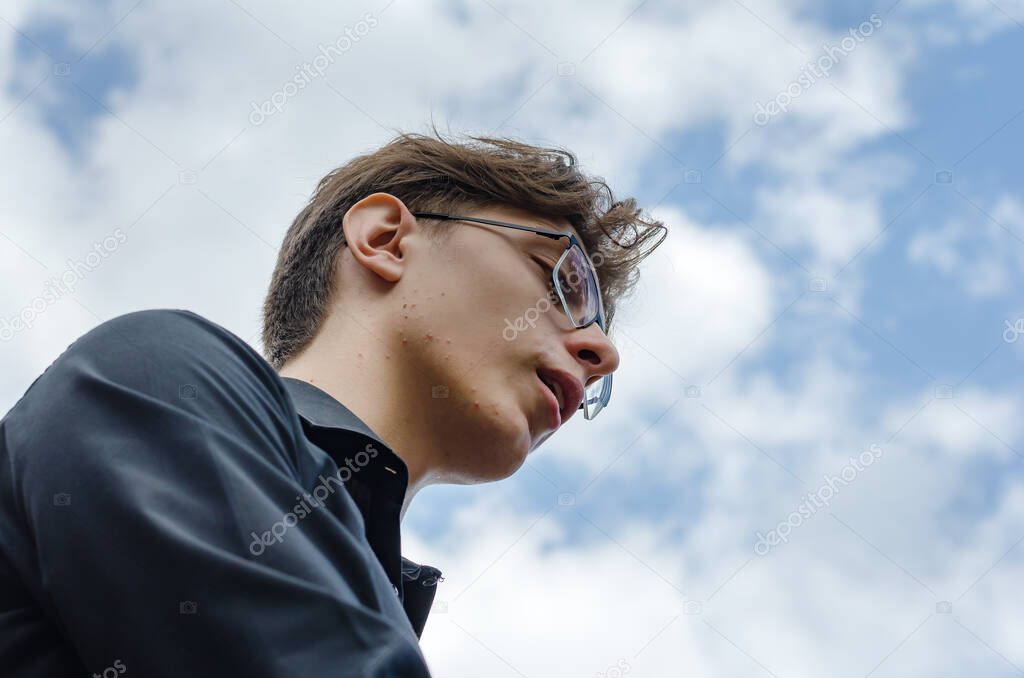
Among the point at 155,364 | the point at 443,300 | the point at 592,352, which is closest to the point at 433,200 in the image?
the point at 443,300

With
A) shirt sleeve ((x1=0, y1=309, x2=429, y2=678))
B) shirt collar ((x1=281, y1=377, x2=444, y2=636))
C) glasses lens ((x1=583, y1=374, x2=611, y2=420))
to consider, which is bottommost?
glasses lens ((x1=583, y1=374, x2=611, y2=420))

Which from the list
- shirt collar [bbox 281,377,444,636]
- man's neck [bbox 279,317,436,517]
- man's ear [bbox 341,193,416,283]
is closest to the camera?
shirt collar [bbox 281,377,444,636]

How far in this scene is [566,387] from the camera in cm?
299

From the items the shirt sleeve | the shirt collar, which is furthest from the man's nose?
the shirt sleeve

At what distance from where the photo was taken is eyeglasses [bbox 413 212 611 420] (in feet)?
10.2

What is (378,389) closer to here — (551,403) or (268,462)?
(551,403)

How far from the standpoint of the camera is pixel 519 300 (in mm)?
2982

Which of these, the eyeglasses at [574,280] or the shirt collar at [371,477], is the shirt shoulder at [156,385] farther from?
the eyeglasses at [574,280]

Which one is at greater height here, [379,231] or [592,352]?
[379,231]

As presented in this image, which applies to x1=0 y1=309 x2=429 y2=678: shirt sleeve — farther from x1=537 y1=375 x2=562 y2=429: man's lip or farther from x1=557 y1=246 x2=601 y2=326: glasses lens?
x1=557 y1=246 x2=601 y2=326: glasses lens

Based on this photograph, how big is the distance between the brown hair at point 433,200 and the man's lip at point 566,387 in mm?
559

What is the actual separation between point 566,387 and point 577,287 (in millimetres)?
325

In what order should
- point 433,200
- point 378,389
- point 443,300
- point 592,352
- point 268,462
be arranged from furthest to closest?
point 433,200 → point 592,352 → point 443,300 → point 378,389 → point 268,462

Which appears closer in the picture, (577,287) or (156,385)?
(156,385)
